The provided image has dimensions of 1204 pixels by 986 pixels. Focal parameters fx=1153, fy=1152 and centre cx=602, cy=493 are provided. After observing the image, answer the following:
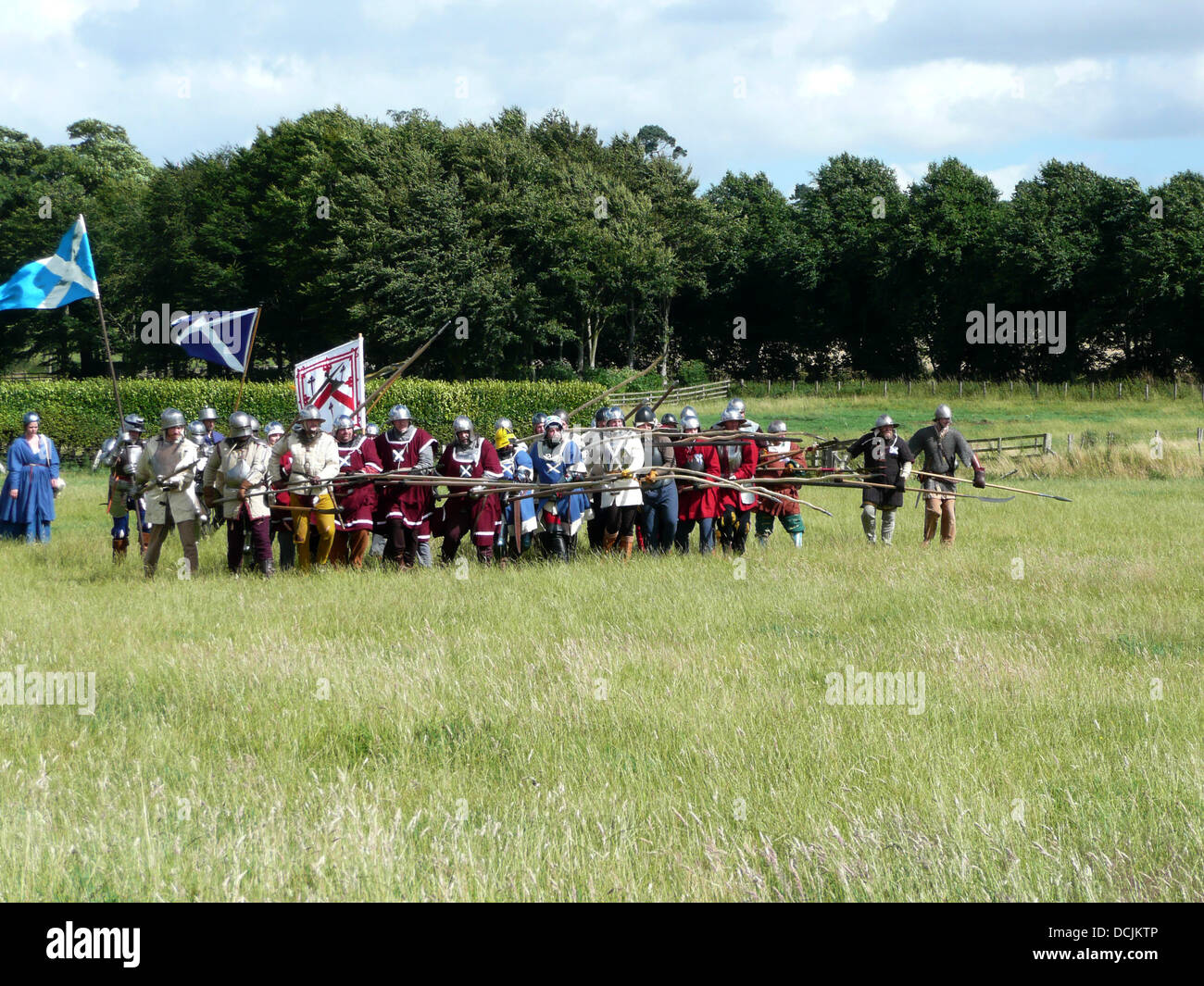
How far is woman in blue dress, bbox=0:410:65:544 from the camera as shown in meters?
16.4

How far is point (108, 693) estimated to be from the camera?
718cm

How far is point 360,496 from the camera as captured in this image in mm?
12961

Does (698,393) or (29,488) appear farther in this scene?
(698,393)

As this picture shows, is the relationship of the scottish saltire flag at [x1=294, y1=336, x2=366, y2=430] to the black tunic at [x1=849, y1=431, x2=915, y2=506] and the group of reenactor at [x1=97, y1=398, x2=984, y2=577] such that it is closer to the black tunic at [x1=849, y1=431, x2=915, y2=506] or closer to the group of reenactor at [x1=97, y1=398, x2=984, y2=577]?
the group of reenactor at [x1=97, y1=398, x2=984, y2=577]

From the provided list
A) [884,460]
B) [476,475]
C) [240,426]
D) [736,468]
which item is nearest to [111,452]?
[240,426]

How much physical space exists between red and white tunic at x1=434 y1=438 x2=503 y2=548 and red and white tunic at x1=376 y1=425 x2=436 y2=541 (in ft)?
0.83

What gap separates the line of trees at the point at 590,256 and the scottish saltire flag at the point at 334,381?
35455 mm

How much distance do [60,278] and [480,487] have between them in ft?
19.4

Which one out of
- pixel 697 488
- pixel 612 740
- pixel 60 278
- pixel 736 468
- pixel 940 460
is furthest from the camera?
pixel 940 460

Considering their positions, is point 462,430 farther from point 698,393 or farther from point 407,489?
point 698,393

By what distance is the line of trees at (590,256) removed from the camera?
51.4 metres

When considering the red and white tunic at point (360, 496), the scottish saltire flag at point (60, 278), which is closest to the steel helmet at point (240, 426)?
the red and white tunic at point (360, 496)
